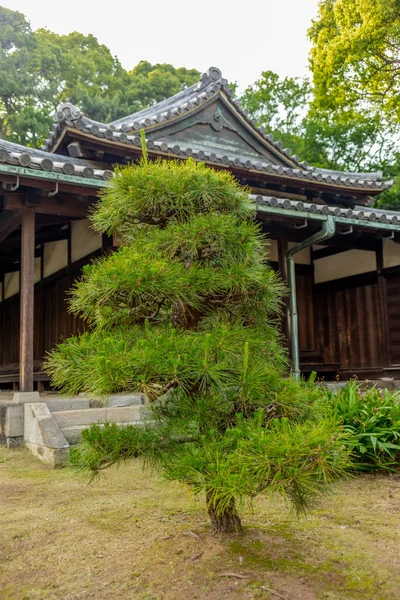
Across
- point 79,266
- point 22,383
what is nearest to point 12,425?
point 22,383

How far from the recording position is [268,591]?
204 cm

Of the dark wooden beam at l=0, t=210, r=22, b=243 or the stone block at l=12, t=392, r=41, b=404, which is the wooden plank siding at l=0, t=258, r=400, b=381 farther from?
the stone block at l=12, t=392, r=41, b=404

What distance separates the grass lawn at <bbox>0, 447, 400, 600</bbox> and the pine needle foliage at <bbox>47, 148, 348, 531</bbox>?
27 cm

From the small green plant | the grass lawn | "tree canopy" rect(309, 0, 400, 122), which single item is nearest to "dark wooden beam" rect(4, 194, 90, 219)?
the grass lawn

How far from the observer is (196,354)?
7.38 ft

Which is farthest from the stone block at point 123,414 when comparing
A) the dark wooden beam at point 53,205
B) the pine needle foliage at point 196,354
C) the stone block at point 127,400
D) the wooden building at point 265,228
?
the pine needle foliage at point 196,354

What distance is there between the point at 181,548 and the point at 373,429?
2.49 metres

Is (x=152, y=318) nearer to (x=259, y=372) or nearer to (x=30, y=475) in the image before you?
(x=259, y=372)

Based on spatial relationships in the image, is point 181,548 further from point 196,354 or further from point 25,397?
point 25,397

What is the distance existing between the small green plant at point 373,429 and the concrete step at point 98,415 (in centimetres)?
200

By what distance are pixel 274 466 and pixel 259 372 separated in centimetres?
53

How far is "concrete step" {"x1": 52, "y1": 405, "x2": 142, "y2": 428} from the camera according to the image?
516cm

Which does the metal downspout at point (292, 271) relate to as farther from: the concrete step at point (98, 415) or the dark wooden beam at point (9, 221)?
the dark wooden beam at point (9, 221)

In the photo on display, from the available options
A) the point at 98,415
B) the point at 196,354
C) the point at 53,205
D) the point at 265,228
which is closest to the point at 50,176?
the point at 53,205
